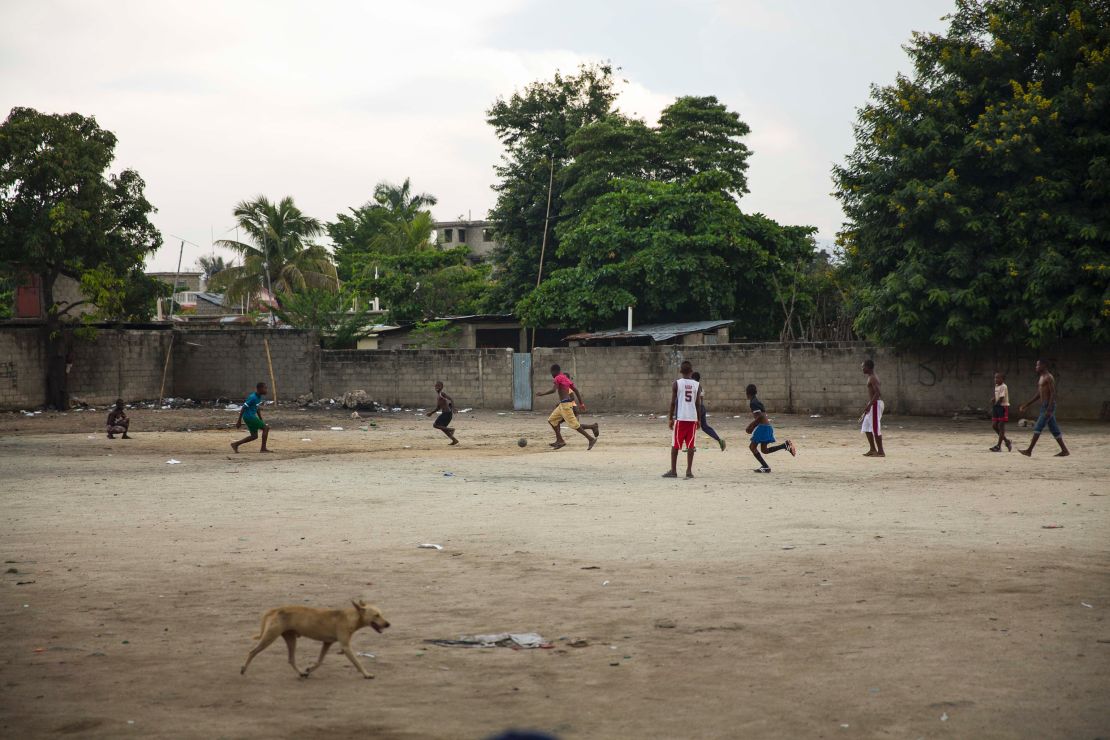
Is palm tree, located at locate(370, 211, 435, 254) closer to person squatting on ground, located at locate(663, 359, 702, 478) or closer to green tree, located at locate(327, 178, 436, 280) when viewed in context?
green tree, located at locate(327, 178, 436, 280)

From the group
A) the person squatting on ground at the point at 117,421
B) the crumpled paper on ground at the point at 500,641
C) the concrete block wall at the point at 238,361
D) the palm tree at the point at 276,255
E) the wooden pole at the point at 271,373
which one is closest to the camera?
the crumpled paper on ground at the point at 500,641

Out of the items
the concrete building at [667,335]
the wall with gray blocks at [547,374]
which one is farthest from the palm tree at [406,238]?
the concrete building at [667,335]

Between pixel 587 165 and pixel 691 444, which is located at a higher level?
pixel 587 165

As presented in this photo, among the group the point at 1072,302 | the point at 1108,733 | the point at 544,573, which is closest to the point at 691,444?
the point at 544,573

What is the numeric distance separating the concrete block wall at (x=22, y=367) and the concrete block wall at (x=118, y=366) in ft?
3.44

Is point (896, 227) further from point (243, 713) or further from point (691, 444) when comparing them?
point (243, 713)

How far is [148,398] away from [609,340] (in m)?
14.9

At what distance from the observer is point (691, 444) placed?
14609mm

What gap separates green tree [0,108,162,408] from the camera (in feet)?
95.4

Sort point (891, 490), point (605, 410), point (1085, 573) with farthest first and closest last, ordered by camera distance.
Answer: point (605, 410) → point (891, 490) → point (1085, 573)

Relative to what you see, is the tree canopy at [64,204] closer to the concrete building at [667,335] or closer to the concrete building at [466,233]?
the concrete building at [667,335]

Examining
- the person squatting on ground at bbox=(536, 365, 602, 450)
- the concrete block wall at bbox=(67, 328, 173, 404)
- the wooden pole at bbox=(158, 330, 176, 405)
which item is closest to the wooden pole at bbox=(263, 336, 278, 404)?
the wooden pole at bbox=(158, 330, 176, 405)

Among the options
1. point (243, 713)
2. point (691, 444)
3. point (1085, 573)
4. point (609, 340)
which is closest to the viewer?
point (243, 713)

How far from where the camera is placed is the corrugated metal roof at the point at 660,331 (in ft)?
102
